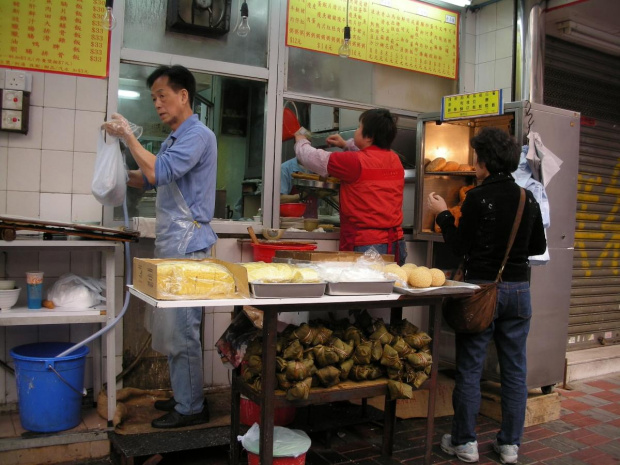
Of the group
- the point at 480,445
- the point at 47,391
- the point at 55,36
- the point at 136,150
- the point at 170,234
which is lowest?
the point at 480,445

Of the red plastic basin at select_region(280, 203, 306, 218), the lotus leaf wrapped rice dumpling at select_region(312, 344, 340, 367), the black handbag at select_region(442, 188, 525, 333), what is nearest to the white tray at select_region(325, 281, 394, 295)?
the lotus leaf wrapped rice dumpling at select_region(312, 344, 340, 367)

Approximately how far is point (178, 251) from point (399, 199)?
1814 mm

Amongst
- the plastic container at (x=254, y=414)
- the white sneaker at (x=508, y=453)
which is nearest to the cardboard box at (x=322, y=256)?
the plastic container at (x=254, y=414)

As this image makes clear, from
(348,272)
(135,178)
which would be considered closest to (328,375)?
(348,272)

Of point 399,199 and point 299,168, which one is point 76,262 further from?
point 399,199

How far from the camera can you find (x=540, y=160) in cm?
443

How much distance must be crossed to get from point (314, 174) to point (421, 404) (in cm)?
211

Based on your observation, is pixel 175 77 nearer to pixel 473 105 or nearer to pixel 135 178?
pixel 135 178

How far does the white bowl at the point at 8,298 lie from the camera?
11.7 feet

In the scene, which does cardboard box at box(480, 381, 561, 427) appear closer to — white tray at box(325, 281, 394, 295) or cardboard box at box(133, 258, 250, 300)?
white tray at box(325, 281, 394, 295)

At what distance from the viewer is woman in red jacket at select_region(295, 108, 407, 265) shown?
4344mm

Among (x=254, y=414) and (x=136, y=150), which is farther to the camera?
(x=254, y=414)

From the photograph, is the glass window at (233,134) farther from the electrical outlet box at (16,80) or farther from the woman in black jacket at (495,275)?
the woman in black jacket at (495,275)

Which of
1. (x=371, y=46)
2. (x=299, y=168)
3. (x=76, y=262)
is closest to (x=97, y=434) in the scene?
(x=76, y=262)
